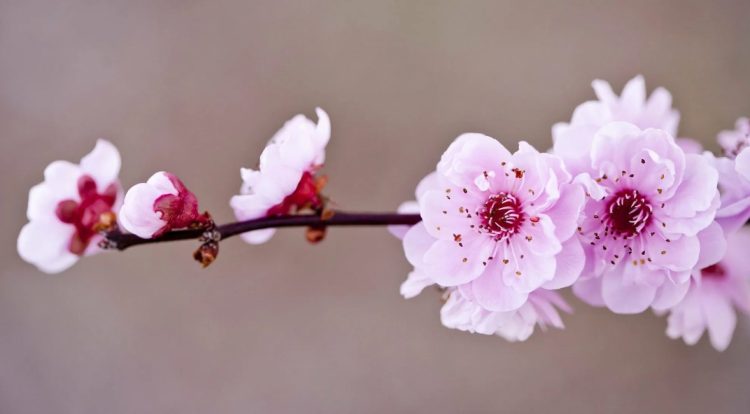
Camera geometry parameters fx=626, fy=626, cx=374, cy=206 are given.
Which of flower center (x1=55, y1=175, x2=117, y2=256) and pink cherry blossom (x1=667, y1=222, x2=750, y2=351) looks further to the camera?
pink cherry blossom (x1=667, y1=222, x2=750, y2=351)

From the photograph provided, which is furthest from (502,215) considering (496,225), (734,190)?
(734,190)

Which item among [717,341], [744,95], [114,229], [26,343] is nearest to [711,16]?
[744,95]

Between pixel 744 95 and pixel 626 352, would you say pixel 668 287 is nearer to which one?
pixel 626 352

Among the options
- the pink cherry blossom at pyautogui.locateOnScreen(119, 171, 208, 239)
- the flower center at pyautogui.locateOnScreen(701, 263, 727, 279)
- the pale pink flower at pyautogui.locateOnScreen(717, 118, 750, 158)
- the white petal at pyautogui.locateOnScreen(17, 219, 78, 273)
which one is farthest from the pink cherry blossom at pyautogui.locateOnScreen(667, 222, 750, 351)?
the white petal at pyautogui.locateOnScreen(17, 219, 78, 273)

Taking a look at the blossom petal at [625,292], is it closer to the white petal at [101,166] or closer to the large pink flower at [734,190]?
the large pink flower at [734,190]

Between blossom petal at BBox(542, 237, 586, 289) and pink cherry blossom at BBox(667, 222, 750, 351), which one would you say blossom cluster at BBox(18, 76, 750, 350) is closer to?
blossom petal at BBox(542, 237, 586, 289)

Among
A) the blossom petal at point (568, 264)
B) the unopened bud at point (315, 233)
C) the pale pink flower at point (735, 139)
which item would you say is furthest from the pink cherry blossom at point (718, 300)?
the unopened bud at point (315, 233)

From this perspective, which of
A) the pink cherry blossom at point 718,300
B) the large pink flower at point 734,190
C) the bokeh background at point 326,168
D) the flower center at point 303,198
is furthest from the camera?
the bokeh background at point 326,168
